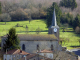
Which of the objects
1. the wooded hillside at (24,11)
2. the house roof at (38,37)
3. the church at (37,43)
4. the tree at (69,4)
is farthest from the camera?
the tree at (69,4)

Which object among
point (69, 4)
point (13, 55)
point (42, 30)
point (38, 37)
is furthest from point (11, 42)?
point (69, 4)

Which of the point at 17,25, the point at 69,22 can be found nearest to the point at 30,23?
the point at 17,25

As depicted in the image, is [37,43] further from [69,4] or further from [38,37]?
[69,4]

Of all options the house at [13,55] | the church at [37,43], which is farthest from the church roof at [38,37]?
the house at [13,55]

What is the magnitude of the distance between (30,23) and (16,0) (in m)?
49.2

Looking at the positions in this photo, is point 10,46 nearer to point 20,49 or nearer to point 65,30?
point 20,49

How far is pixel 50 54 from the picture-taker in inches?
1948

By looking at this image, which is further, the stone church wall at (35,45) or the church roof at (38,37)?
the church roof at (38,37)

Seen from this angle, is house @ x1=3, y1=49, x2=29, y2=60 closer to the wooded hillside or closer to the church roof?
the church roof

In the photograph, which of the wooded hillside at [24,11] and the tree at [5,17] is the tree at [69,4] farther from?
the tree at [5,17]

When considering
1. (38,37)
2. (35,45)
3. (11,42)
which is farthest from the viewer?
(38,37)

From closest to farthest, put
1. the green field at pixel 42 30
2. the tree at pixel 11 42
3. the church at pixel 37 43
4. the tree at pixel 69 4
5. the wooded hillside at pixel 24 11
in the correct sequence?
the tree at pixel 11 42 < the church at pixel 37 43 < the green field at pixel 42 30 < the wooded hillside at pixel 24 11 < the tree at pixel 69 4

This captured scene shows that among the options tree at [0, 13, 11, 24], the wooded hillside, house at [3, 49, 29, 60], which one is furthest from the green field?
house at [3, 49, 29, 60]

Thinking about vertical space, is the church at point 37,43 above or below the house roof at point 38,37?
below
